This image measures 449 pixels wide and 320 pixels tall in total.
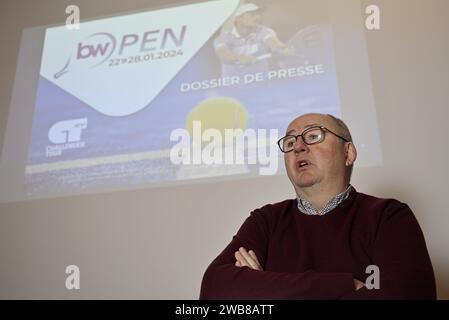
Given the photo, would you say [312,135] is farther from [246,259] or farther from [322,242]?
[246,259]

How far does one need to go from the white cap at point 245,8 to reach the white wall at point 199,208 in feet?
2.08

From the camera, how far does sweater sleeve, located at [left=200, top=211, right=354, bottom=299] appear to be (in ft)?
3.55

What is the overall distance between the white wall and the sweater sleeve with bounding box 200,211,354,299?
35.9 inches

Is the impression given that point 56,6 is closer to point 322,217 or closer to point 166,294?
point 166,294

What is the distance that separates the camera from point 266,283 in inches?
44.4

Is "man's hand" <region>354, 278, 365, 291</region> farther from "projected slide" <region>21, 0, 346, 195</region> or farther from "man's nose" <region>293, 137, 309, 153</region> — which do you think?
"projected slide" <region>21, 0, 346, 195</region>

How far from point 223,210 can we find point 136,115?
2.49ft

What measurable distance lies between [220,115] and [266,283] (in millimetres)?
1345

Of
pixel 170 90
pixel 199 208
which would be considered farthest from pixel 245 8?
pixel 199 208

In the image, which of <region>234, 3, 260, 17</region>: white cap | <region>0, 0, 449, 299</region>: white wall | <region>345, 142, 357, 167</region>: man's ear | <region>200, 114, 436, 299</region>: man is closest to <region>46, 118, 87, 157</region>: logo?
<region>0, 0, 449, 299</region>: white wall

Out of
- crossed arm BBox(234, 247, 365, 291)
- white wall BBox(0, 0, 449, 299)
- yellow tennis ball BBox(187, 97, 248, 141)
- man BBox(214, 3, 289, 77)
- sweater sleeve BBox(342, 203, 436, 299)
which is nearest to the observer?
sweater sleeve BBox(342, 203, 436, 299)

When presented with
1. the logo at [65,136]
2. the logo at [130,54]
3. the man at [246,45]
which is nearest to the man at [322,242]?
the man at [246,45]

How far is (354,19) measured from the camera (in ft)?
7.98

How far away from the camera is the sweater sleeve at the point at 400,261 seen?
1077 mm
